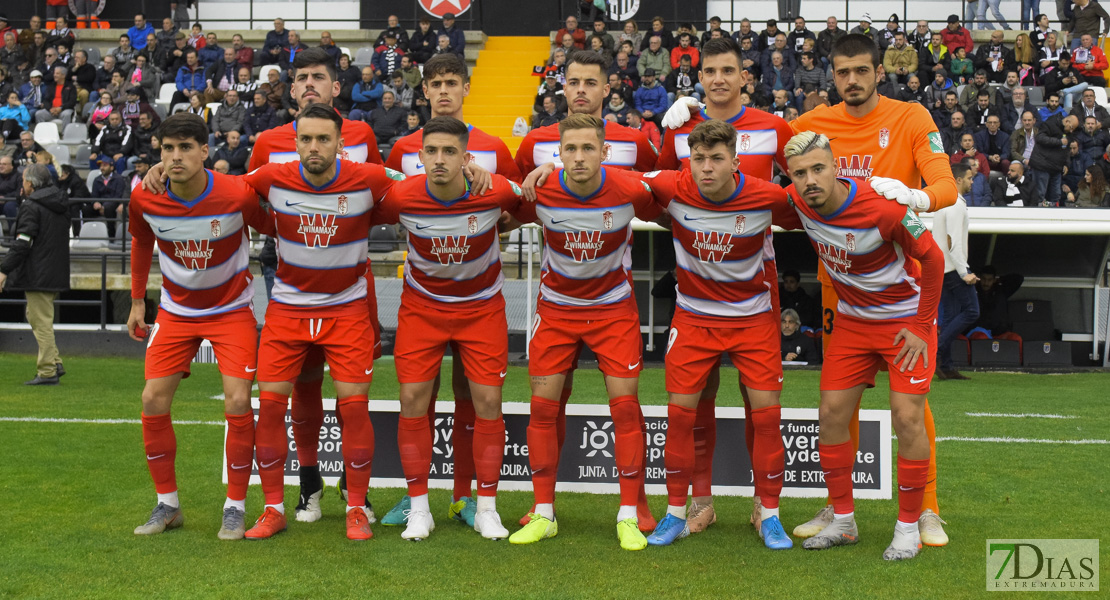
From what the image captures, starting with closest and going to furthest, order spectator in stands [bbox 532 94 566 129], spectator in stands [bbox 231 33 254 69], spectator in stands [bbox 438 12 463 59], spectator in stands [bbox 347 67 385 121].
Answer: spectator in stands [bbox 532 94 566 129] → spectator in stands [bbox 347 67 385 121] → spectator in stands [bbox 231 33 254 69] → spectator in stands [bbox 438 12 463 59]

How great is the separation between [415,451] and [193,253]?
148 cm

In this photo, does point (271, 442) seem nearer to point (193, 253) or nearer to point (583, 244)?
point (193, 253)

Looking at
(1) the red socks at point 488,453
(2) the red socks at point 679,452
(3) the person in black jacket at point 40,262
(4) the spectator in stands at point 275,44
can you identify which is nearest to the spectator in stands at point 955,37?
(4) the spectator in stands at point 275,44

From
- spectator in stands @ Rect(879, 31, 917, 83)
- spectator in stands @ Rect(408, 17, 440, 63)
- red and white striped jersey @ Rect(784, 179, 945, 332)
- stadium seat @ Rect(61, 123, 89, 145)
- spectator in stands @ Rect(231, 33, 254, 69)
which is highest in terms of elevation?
spectator in stands @ Rect(408, 17, 440, 63)

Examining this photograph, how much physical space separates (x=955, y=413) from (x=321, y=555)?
611 centimetres

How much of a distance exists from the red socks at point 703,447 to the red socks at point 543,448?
2.47 ft

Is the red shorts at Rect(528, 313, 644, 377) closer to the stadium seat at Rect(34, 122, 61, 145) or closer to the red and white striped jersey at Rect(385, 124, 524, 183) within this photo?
the red and white striped jersey at Rect(385, 124, 524, 183)

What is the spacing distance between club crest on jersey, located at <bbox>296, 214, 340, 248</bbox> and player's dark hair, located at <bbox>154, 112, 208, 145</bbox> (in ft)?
2.16

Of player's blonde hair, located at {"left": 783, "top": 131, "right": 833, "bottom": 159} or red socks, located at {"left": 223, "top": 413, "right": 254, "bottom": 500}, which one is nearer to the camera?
player's blonde hair, located at {"left": 783, "top": 131, "right": 833, "bottom": 159}

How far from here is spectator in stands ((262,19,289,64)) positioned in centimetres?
2077

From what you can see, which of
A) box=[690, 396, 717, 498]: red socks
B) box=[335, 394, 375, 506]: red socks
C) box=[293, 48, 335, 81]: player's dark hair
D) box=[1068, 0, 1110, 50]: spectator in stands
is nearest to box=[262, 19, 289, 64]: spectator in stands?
box=[1068, 0, 1110, 50]: spectator in stands

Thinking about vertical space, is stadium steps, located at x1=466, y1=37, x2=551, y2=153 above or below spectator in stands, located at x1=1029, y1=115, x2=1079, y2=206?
above

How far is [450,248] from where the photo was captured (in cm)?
538

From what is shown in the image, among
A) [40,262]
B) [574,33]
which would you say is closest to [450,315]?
[40,262]
